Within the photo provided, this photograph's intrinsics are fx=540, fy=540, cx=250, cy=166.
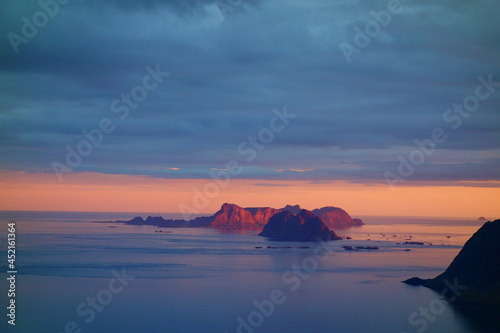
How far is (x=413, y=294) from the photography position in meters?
65.1

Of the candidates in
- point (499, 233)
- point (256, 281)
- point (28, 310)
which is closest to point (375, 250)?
point (256, 281)

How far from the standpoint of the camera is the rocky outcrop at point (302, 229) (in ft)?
558

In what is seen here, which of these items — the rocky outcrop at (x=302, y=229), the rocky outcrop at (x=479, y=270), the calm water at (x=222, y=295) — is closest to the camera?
the calm water at (x=222, y=295)

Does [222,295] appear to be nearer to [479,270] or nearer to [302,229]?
[479,270]

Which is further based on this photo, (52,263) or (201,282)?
(52,263)

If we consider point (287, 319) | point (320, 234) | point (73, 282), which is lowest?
point (287, 319)

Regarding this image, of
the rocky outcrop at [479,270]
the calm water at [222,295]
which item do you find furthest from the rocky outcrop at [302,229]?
the rocky outcrop at [479,270]

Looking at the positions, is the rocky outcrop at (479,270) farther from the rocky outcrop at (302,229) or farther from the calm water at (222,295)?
the rocky outcrop at (302,229)

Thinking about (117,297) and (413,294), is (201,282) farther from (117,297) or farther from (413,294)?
(413,294)

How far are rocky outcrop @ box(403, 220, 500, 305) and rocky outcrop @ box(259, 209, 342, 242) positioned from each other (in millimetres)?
105119

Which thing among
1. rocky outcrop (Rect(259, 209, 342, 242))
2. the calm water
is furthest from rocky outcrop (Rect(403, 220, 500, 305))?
rocky outcrop (Rect(259, 209, 342, 242))

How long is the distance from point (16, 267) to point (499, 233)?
223ft

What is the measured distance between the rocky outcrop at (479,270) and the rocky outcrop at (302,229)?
105 m

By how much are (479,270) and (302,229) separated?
115 meters
